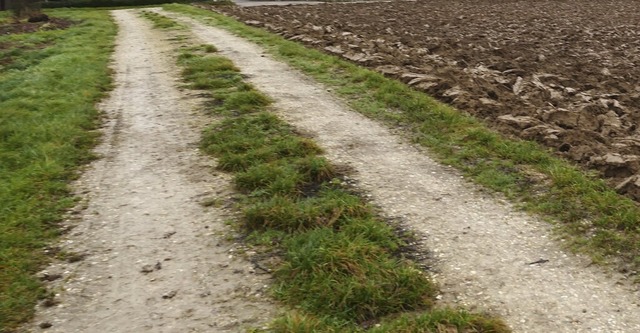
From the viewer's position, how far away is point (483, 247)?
598cm

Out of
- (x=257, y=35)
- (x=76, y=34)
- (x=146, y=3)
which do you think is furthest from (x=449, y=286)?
(x=146, y=3)

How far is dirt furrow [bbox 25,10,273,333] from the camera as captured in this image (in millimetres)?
4949

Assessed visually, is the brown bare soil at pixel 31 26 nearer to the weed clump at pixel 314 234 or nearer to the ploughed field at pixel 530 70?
the ploughed field at pixel 530 70

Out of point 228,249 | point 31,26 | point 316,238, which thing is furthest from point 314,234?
point 31,26

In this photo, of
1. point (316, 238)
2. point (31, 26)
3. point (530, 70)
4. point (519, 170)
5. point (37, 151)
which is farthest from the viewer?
point (31, 26)

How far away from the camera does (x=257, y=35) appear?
21.8 meters

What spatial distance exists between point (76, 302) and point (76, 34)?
2160 centimetres

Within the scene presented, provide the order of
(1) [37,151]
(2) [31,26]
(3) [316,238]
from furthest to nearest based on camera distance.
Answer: (2) [31,26] → (1) [37,151] → (3) [316,238]

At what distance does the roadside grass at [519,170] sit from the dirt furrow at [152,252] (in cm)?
310

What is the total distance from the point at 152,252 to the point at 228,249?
0.71 metres

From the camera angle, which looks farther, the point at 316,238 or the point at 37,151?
the point at 37,151

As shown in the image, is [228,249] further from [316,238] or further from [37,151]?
[37,151]

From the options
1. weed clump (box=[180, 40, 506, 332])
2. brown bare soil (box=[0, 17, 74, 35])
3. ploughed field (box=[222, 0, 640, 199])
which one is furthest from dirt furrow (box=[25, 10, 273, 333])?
brown bare soil (box=[0, 17, 74, 35])

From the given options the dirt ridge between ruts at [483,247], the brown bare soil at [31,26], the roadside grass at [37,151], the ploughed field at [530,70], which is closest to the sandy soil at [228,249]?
the dirt ridge between ruts at [483,247]
